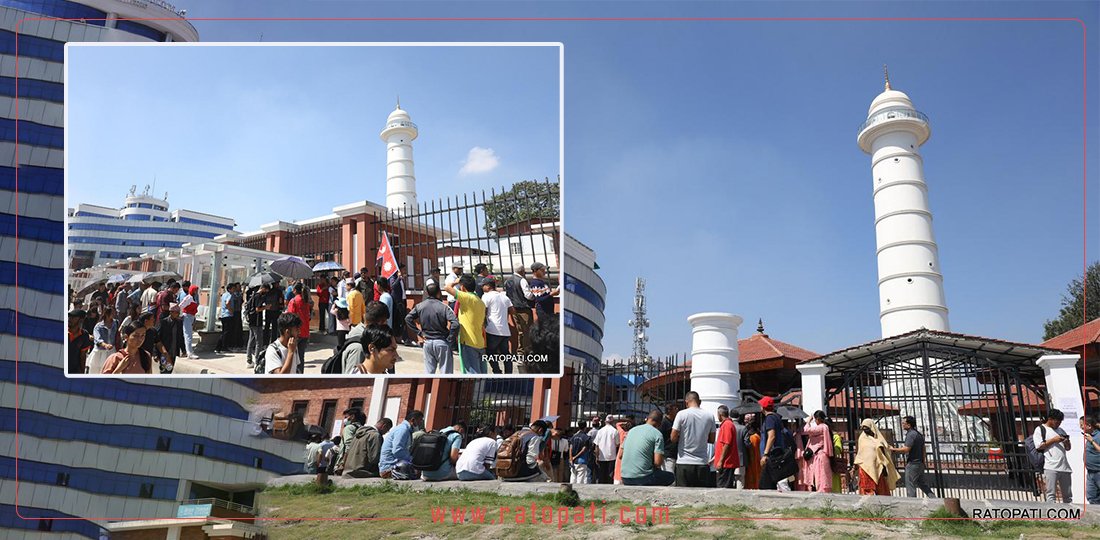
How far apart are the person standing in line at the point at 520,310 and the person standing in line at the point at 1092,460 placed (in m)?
6.65

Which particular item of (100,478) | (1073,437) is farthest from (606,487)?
(100,478)

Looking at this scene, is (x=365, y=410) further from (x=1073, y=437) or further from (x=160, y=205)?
(x=1073, y=437)

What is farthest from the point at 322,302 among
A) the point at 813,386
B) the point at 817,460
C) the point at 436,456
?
the point at 813,386

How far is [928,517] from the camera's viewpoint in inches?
281

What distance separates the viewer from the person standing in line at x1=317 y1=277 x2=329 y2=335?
8.88 metres

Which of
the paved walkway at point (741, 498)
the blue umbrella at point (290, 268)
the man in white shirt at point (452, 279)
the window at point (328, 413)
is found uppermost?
the blue umbrella at point (290, 268)

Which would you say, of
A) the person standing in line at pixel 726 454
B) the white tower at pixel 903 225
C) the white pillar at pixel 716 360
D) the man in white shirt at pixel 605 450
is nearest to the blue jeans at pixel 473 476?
the man in white shirt at pixel 605 450

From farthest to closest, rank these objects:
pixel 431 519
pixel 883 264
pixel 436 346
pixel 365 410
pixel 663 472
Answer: pixel 883 264, pixel 365 410, pixel 663 472, pixel 431 519, pixel 436 346

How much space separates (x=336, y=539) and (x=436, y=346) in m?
2.27

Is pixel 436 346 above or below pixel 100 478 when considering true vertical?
above

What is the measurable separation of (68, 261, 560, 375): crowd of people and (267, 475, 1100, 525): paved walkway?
1.91 m

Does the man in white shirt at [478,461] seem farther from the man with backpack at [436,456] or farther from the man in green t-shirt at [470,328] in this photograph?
the man in green t-shirt at [470,328]

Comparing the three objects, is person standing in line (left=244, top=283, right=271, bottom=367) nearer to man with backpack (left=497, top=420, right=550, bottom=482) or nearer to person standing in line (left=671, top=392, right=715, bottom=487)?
man with backpack (left=497, top=420, right=550, bottom=482)

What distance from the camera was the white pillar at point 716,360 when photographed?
1252 cm
